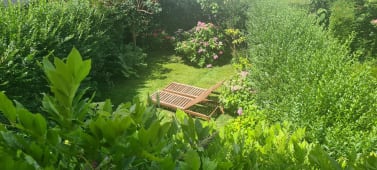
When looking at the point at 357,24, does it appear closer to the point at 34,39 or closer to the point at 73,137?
the point at 34,39

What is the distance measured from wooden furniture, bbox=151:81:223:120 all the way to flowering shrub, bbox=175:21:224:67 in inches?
103

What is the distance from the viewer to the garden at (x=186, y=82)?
1.17m

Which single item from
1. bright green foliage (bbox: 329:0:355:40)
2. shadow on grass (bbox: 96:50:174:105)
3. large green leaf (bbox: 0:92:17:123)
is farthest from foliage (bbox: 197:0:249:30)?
large green leaf (bbox: 0:92:17:123)

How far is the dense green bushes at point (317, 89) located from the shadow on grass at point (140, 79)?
12.7 feet

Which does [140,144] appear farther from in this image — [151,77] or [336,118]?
[151,77]

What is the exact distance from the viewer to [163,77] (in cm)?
1134

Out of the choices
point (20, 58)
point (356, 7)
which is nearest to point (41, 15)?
point (20, 58)

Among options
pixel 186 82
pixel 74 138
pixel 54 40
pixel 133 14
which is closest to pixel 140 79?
pixel 186 82

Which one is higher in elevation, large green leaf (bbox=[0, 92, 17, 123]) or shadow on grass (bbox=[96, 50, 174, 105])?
large green leaf (bbox=[0, 92, 17, 123])

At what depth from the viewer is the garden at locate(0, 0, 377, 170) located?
1.17m

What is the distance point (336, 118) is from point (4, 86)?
18.0 feet

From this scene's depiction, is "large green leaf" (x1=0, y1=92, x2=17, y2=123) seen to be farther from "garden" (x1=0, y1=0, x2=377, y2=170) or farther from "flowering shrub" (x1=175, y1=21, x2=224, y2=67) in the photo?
"flowering shrub" (x1=175, y1=21, x2=224, y2=67)

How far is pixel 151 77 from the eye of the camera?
11281mm

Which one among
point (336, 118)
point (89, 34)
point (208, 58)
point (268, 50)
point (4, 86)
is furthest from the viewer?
point (208, 58)
